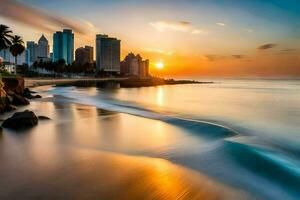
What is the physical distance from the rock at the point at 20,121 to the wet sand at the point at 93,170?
110 centimetres

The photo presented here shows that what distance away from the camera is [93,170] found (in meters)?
8.36

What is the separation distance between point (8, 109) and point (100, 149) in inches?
538

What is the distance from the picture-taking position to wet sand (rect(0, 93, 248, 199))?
265 inches

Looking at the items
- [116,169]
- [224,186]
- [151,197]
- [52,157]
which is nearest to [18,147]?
[52,157]

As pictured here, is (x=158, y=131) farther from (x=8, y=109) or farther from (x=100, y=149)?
(x=8, y=109)

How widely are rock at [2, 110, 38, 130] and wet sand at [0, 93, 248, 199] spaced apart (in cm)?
110

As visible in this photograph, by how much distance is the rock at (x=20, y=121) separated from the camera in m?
14.3

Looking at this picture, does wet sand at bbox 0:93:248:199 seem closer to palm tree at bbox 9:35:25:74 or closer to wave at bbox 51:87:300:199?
wave at bbox 51:87:300:199

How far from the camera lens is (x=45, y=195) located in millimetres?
6414

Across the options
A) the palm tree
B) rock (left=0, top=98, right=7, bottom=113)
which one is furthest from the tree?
rock (left=0, top=98, right=7, bottom=113)

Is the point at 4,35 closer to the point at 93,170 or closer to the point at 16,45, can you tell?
the point at 16,45

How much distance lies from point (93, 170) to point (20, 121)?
26.9ft

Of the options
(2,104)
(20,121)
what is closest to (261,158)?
(20,121)

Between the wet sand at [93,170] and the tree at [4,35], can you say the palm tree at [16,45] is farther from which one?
the wet sand at [93,170]
